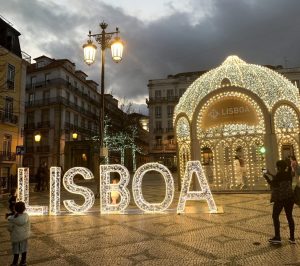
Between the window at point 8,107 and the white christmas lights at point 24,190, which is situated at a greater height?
the window at point 8,107

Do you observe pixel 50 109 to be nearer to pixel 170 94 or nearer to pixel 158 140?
pixel 158 140

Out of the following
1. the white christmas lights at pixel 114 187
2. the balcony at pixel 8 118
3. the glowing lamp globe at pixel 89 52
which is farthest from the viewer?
the balcony at pixel 8 118

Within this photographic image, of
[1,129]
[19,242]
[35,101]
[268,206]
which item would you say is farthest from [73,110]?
[19,242]

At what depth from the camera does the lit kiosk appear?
15.4m

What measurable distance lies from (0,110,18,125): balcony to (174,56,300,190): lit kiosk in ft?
43.5

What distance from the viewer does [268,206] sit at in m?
11.1

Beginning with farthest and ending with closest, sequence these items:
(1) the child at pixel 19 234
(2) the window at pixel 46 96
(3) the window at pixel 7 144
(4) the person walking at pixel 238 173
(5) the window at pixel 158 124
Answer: (5) the window at pixel 158 124
(2) the window at pixel 46 96
(3) the window at pixel 7 144
(4) the person walking at pixel 238 173
(1) the child at pixel 19 234

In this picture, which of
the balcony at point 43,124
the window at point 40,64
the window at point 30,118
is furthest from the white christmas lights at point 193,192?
the window at point 40,64

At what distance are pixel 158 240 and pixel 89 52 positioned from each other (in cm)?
895

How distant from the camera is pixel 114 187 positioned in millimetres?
10109

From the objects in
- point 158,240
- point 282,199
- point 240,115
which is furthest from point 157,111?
point 282,199

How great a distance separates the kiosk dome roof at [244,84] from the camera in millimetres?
15578

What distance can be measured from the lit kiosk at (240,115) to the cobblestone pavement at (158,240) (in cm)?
621

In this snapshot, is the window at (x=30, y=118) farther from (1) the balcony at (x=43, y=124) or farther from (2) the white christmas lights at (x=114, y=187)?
(2) the white christmas lights at (x=114, y=187)
